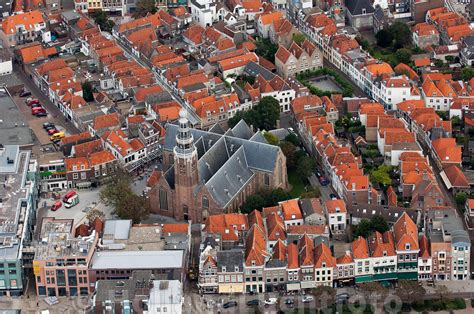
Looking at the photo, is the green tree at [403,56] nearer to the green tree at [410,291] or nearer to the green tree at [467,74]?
the green tree at [467,74]

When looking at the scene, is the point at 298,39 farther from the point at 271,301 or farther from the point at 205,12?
the point at 271,301

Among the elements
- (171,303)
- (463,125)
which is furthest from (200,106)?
(171,303)

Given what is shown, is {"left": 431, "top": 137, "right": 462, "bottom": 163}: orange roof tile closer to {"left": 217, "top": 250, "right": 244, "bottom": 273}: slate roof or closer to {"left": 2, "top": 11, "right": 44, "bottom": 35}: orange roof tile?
{"left": 217, "top": 250, "right": 244, "bottom": 273}: slate roof

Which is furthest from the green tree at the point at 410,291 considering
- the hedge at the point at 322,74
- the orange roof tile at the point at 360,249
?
the hedge at the point at 322,74

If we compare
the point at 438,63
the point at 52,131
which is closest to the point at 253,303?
the point at 52,131

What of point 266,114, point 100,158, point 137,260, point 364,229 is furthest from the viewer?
point 266,114

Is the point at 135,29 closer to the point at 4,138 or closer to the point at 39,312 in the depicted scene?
the point at 4,138

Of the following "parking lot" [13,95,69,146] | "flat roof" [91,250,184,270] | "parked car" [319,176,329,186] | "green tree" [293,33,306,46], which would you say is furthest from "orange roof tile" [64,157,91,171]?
"green tree" [293,33,306,46]
